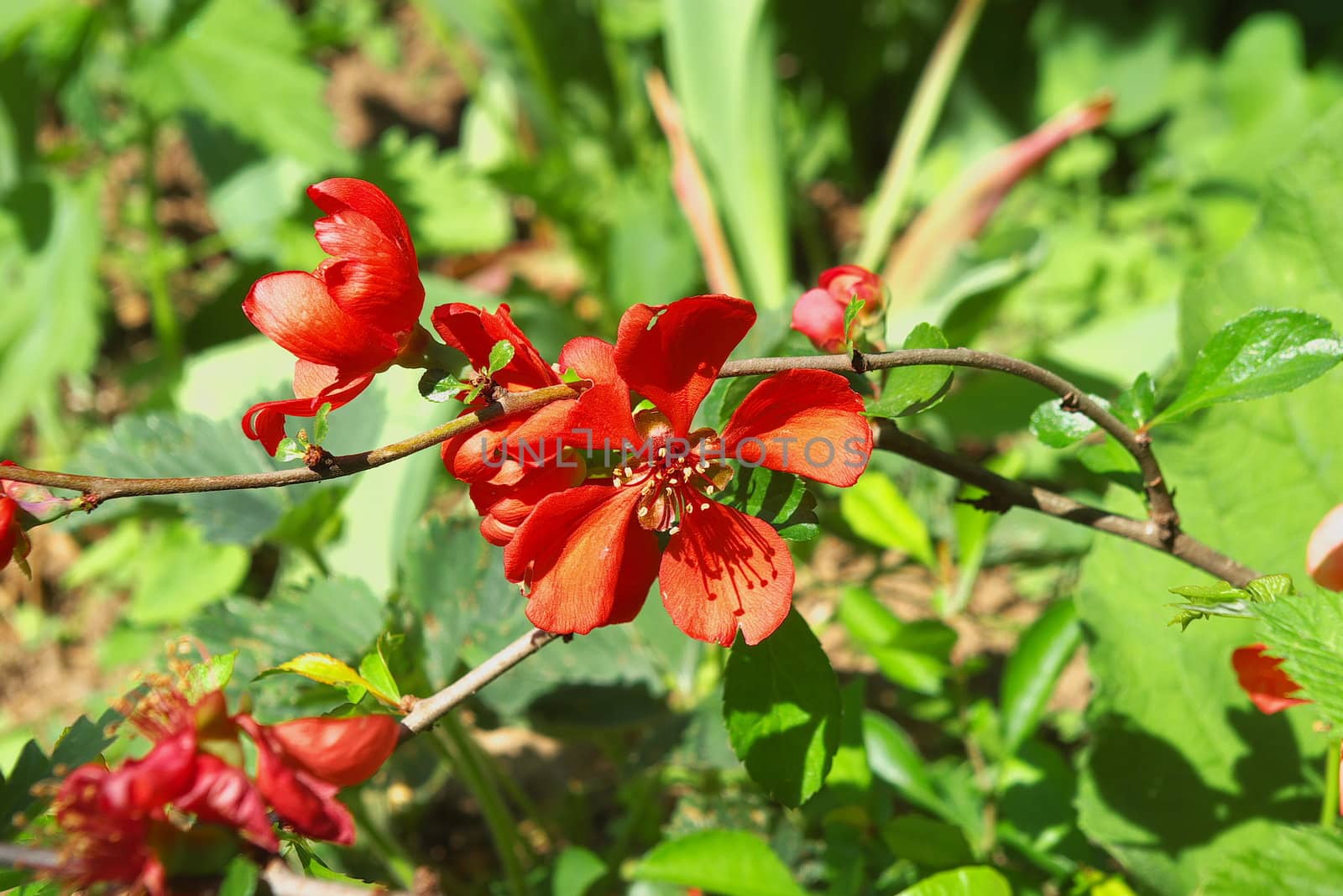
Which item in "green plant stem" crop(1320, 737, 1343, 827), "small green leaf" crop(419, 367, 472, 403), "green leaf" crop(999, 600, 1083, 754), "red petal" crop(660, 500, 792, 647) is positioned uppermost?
"small green leaf" crop(419, 367, 472, 403)

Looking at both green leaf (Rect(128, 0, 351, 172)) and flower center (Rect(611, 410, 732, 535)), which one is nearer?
flower center (Rect(611, 410, 732, 535))

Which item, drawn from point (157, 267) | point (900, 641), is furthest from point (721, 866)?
point (157, 267)

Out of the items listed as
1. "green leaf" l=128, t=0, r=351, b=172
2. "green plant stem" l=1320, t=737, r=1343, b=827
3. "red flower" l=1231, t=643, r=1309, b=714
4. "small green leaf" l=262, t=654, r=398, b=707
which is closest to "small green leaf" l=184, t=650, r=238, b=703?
"small green leaf" l=262, t=654, r=398, b=707

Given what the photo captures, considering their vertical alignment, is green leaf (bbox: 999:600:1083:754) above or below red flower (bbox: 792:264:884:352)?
below

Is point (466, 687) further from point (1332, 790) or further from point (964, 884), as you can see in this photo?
point (1332, 790)

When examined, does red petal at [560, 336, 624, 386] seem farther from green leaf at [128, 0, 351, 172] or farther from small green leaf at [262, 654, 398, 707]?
green leaf at [128, 0, 351, 172]

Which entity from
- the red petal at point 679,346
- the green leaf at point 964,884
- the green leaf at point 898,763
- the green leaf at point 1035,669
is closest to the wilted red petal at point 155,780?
the red petal at point 679,346

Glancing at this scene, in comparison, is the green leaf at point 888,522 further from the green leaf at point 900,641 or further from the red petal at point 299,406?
the red petal at point 299,406
